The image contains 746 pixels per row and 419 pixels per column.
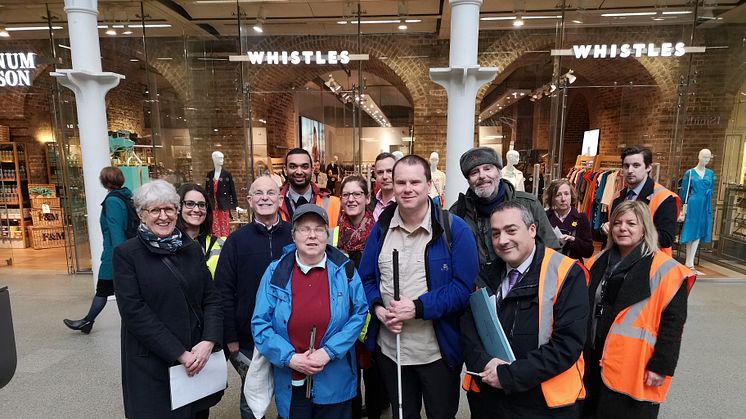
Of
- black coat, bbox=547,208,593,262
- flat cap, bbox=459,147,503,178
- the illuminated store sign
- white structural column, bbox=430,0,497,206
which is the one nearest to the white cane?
flat cap, bbox=459,147,503,178

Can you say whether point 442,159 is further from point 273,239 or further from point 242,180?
point 273,239

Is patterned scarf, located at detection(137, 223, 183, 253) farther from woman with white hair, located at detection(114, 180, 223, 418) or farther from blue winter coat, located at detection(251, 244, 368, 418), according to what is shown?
blue winter coat, located at detection(251, 244, 368, 418)

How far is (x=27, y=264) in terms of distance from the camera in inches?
272

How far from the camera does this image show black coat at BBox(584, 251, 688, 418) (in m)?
1.69

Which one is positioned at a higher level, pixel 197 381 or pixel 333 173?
pixel 333 173

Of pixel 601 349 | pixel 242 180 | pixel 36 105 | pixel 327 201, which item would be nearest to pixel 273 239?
pixel 327 201

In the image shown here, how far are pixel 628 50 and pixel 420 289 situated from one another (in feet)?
23.5

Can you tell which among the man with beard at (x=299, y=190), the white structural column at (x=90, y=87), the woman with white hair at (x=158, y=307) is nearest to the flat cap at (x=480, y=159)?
the man with beard at (x=299, y=190)

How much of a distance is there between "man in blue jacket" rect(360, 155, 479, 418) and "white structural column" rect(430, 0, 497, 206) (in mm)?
2688

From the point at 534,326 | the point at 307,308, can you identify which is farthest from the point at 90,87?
the point at 534,326

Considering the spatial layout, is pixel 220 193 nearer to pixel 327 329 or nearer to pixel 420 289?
pixel 327 329

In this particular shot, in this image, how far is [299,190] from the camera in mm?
2709

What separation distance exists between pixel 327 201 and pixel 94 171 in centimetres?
360

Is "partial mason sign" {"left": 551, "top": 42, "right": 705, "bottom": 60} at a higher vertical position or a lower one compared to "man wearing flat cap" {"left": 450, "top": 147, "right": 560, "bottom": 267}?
higher
